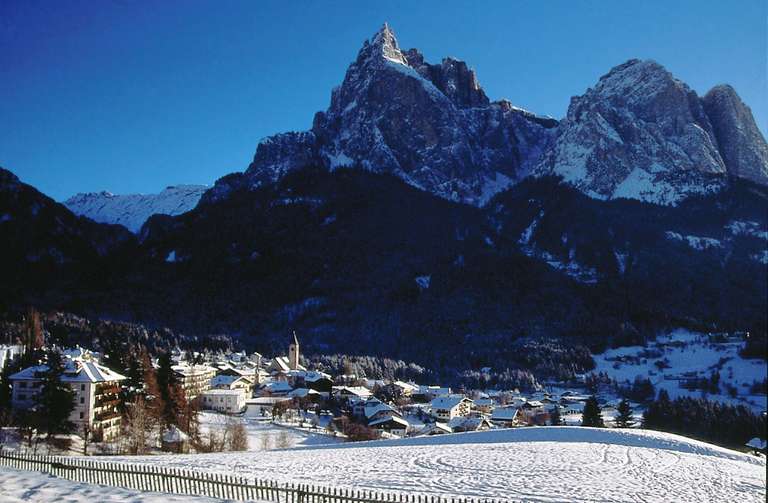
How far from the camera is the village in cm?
6556

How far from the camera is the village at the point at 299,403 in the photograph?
65562 millimetres

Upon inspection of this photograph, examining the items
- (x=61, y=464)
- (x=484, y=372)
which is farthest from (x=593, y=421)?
(x=484, y=372)

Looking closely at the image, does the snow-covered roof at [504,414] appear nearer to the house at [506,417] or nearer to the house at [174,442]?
the house at [506,417]

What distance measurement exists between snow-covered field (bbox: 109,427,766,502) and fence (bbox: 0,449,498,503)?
4.05 m

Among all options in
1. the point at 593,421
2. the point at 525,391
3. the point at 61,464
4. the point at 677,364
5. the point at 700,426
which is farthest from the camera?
the point at 677,364

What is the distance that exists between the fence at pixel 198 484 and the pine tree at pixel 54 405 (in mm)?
23808

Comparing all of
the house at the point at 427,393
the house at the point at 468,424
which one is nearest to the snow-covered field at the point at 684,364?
the house at the point at 468,424

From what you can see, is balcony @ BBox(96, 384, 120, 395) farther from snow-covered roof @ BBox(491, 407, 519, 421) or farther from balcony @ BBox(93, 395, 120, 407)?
snow-covered roof @ BBox(491, 407, 519, 421)

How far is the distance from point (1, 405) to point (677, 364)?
15715 cm

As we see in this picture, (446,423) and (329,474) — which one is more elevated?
(329,474)

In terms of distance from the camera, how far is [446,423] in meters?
97.1

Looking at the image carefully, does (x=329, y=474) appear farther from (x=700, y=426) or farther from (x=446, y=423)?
(x=700, y=426)

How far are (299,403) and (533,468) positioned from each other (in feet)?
253

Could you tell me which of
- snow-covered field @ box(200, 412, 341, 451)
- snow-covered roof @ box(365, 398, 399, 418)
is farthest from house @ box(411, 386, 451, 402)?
snow-covered field @ box(200, 412, 341, 451)
